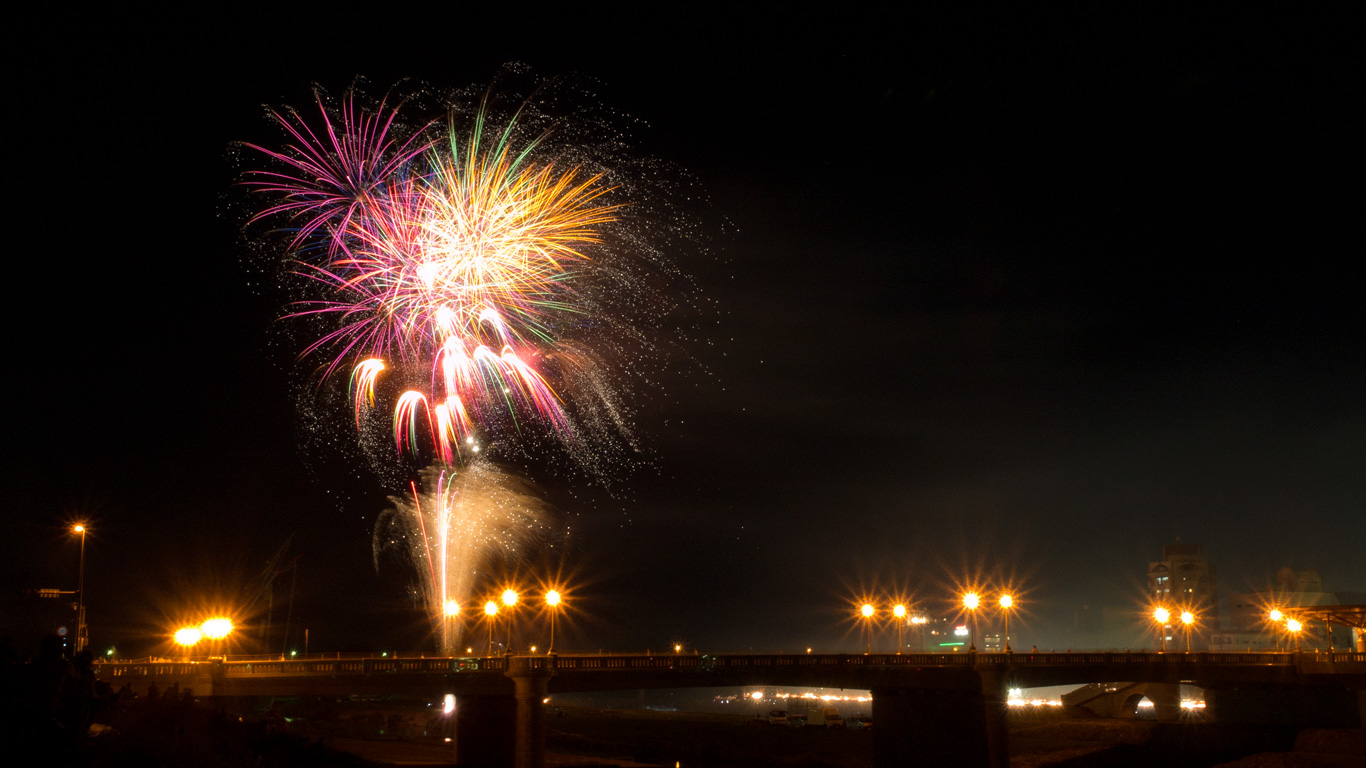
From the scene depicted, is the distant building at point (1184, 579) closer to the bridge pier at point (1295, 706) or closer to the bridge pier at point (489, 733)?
the bridge pier at point (1295, 706)

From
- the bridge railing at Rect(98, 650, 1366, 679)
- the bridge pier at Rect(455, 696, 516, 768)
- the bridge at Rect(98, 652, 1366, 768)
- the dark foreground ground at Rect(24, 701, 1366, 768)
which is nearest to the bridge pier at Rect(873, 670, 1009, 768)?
the bridge at Rect(98, 652, 1366, 768)

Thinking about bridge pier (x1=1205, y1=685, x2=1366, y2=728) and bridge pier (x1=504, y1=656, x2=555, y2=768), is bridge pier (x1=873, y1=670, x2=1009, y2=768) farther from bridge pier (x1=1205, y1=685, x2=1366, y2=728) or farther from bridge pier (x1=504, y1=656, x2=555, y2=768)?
bridge pier (x1=1205, y1=685, x2=1366, y2=728)

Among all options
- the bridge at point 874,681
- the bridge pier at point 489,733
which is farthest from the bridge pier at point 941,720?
the bridge pier at point 489,733

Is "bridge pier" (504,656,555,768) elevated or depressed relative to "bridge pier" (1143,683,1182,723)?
elevated

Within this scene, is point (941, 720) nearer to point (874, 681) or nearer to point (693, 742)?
point (874, 681)

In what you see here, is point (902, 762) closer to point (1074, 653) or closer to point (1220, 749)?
point (1074, 653)

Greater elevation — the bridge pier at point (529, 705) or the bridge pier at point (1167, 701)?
the bridge pier at point (529, 705)

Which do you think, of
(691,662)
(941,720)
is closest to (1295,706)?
(941,720)
